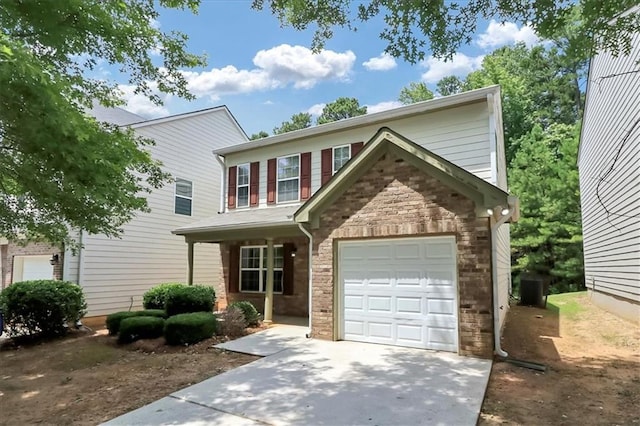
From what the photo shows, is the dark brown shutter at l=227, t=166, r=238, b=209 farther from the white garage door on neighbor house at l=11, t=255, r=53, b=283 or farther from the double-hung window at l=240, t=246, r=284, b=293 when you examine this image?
the white garage door on neighbor house at l=11, t=255, r=53, b=283

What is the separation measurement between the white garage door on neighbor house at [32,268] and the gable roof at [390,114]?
24.2 ft

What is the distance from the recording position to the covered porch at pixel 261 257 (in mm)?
11523

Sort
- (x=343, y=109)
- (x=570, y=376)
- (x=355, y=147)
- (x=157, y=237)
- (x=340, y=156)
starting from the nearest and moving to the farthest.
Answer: (x=570, y=376) → (x=355, y=147) → (x=340, y=156) → (x=157, y=237) → (x=343, y=109)

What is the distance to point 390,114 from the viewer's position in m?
11.4

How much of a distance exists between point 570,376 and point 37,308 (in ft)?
38.8

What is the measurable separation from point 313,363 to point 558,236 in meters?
17.3

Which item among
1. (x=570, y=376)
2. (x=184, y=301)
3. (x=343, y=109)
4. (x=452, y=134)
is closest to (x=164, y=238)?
(x=184, y=301)

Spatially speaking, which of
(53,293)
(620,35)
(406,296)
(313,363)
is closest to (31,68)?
(313,363)

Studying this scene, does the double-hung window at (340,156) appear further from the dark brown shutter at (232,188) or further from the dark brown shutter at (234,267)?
the dark brown shutter at (234,267)

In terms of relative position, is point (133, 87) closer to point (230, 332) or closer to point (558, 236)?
point (230, 332)

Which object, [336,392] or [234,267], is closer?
[336,392]

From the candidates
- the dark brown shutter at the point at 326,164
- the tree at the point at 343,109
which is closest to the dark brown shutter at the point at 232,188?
the dark brown shutter at the point at 326,164

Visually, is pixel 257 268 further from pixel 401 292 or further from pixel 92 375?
pixel 92 375

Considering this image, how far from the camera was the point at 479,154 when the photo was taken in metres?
10.2
